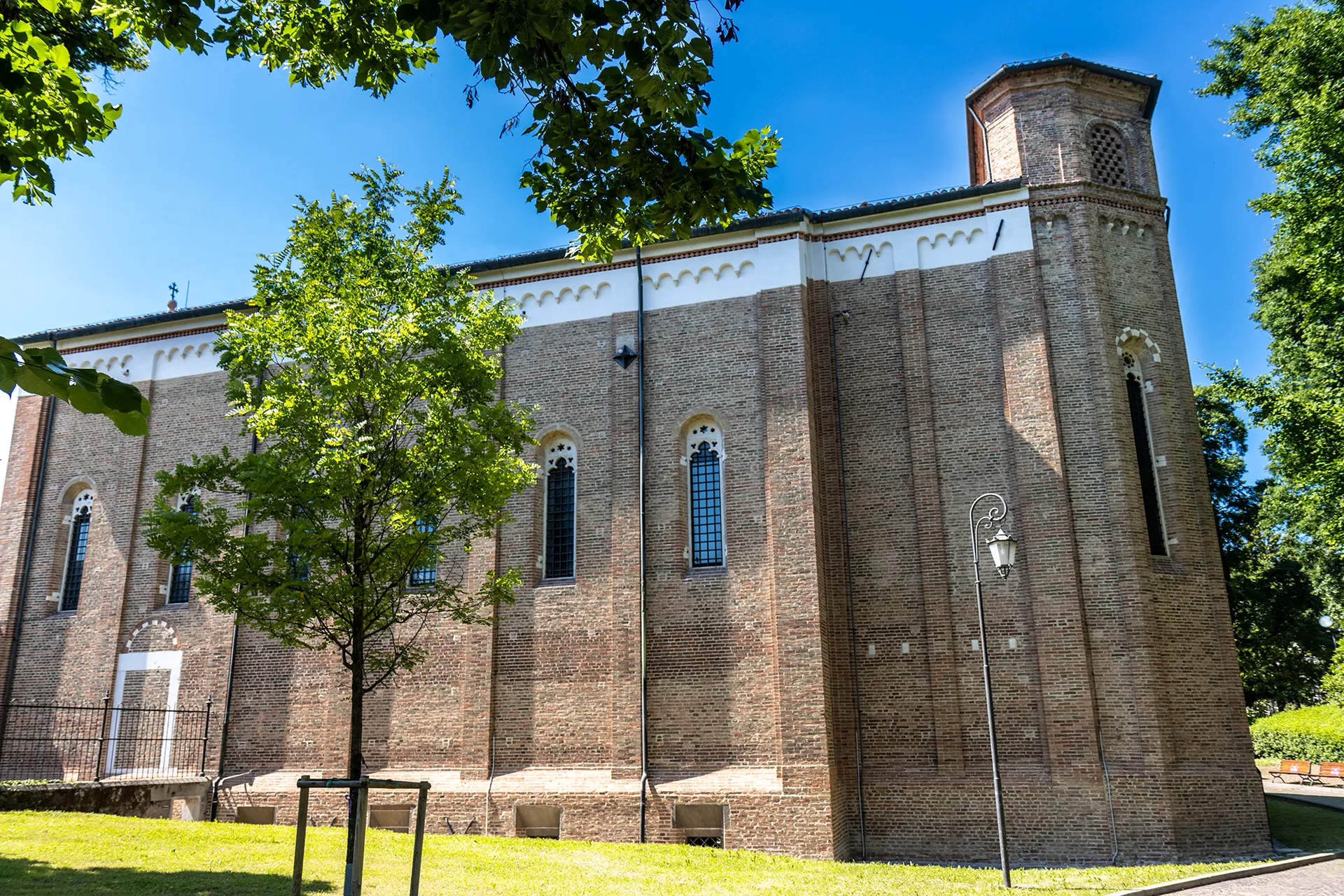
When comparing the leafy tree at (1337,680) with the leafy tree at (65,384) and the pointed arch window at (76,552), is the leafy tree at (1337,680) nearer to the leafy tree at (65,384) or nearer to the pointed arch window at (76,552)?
the leafy tree at (65,384)

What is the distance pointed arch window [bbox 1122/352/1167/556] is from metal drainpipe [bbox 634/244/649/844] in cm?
856

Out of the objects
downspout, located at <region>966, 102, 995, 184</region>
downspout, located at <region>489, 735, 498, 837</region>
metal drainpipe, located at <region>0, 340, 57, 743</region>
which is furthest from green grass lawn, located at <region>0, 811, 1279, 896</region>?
downspout, located at <region>966, 102, 995, 184</region>

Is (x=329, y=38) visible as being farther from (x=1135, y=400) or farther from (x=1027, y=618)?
(x=1135, y=400)

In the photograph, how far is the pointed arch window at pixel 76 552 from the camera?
67.7ft

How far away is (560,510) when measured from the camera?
17906 mm

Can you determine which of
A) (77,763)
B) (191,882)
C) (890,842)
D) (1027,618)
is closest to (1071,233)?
(1027,618)

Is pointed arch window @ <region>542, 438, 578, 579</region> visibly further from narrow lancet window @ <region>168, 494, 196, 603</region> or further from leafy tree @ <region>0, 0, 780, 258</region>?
leafy tree @ <region>0, 0, 780, 258</region>

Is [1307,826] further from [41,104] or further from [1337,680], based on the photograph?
[41,104]

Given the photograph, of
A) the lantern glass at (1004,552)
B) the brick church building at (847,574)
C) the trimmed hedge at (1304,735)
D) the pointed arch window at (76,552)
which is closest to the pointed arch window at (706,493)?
→ the brick church building at (847,574)

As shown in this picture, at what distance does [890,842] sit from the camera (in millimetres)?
14898

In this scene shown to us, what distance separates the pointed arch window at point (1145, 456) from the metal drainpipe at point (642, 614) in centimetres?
856

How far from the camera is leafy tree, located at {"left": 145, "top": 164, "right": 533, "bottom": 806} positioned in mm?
9391

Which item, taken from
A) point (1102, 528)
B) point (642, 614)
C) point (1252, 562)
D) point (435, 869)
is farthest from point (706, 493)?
point (1252, 562)

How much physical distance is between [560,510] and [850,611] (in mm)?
5794
